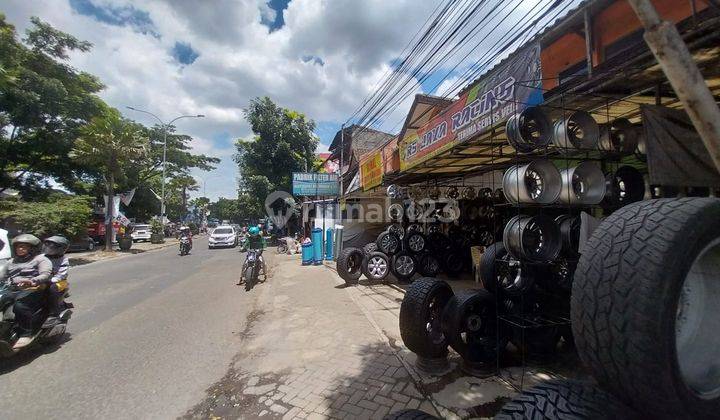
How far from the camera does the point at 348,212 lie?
15820 mm

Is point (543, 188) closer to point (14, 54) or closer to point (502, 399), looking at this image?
point (502, 399)

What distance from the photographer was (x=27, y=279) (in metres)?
4.51

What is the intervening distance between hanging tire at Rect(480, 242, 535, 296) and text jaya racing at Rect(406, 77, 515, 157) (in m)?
1.90

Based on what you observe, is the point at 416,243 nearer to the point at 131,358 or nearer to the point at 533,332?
the point at 533,332

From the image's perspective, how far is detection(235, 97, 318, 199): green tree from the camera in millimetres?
24984

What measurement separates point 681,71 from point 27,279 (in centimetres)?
647

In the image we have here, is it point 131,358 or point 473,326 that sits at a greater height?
point 473,326

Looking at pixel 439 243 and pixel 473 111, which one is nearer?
pixel 473 111

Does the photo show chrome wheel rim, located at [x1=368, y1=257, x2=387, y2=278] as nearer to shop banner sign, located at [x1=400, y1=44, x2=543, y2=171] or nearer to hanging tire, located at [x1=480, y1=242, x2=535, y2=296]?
shop banner sign, located at [x1=400, y1=44, x2=543, y2=171]

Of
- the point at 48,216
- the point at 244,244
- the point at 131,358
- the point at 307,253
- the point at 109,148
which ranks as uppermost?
the point at 109,148

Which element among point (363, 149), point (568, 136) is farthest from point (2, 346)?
point (363, 149)

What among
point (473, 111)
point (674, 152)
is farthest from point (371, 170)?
point (674, 152)

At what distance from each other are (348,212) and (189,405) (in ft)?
41.0

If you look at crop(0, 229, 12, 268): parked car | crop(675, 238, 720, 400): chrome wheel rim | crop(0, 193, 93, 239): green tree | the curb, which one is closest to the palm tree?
crop(0, 193, 93, 239): green tree
